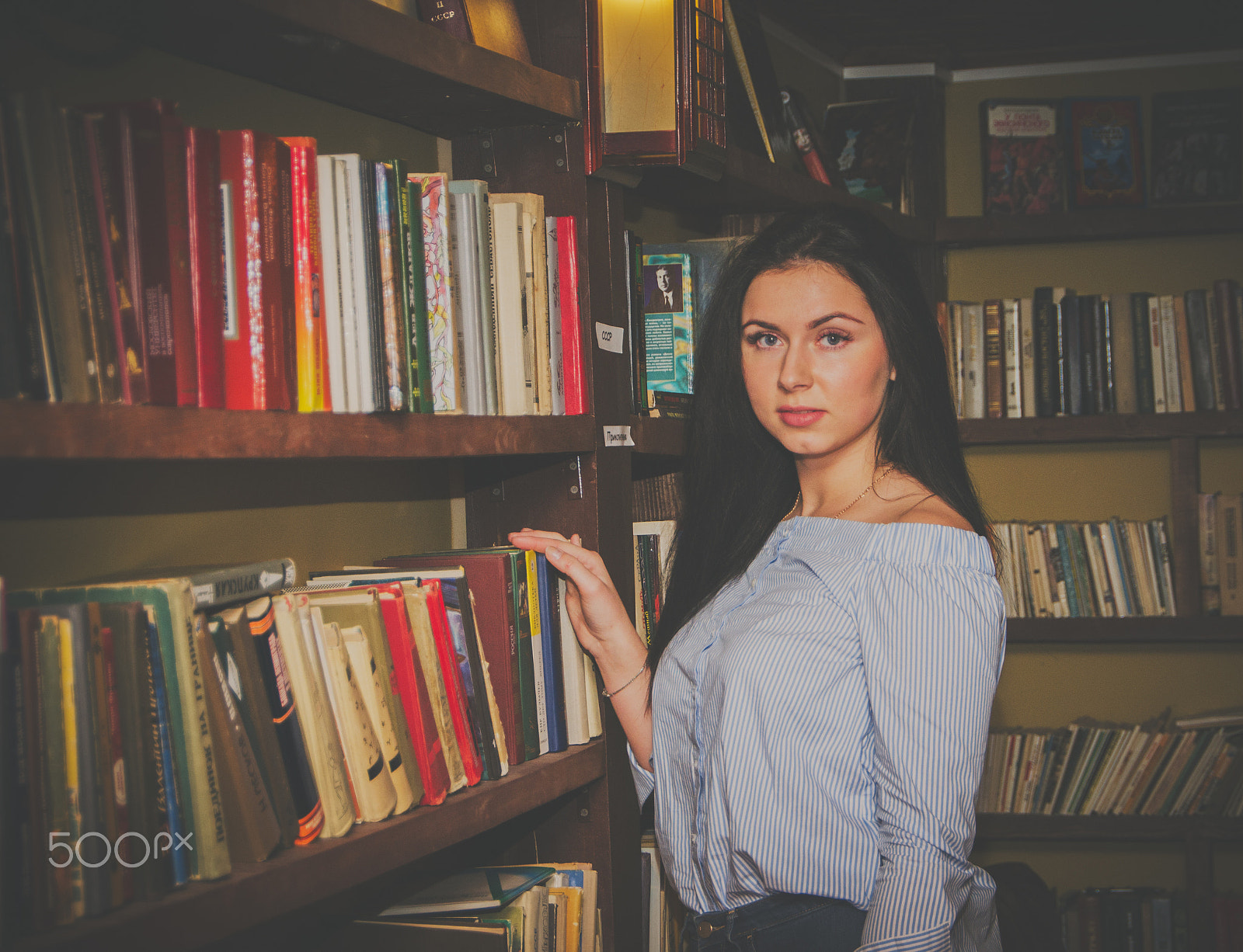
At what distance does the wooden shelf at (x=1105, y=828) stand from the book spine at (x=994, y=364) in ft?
3.51

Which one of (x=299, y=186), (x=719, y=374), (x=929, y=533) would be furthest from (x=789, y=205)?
(x=299, y=186)

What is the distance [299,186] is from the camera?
1033 mm

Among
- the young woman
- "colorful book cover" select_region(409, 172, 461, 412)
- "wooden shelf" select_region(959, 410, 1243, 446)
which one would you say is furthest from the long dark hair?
"wooden shelf" select_region(959, 410, 1243, 446)

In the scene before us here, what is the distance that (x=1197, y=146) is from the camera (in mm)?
2666

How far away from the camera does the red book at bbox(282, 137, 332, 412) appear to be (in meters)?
1.03

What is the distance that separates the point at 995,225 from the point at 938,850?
6.70 ft

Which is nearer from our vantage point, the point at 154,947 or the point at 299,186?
the point at 154,947

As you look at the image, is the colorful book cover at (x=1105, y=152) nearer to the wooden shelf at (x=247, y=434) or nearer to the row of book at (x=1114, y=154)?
the row of book at (x=1114, y=154)

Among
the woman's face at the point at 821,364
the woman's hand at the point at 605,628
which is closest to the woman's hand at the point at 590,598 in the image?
the woman's hand at the point at 605,628

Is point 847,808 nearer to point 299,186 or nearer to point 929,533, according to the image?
point 929,533

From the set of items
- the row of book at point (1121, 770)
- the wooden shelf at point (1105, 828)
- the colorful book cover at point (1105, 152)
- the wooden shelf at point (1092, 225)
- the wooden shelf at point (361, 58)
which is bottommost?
the wooden shelf at point (1105, 828)

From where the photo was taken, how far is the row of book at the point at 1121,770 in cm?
247

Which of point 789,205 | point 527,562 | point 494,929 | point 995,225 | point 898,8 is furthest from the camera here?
point 995,225

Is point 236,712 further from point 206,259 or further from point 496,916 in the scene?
point 496,916
